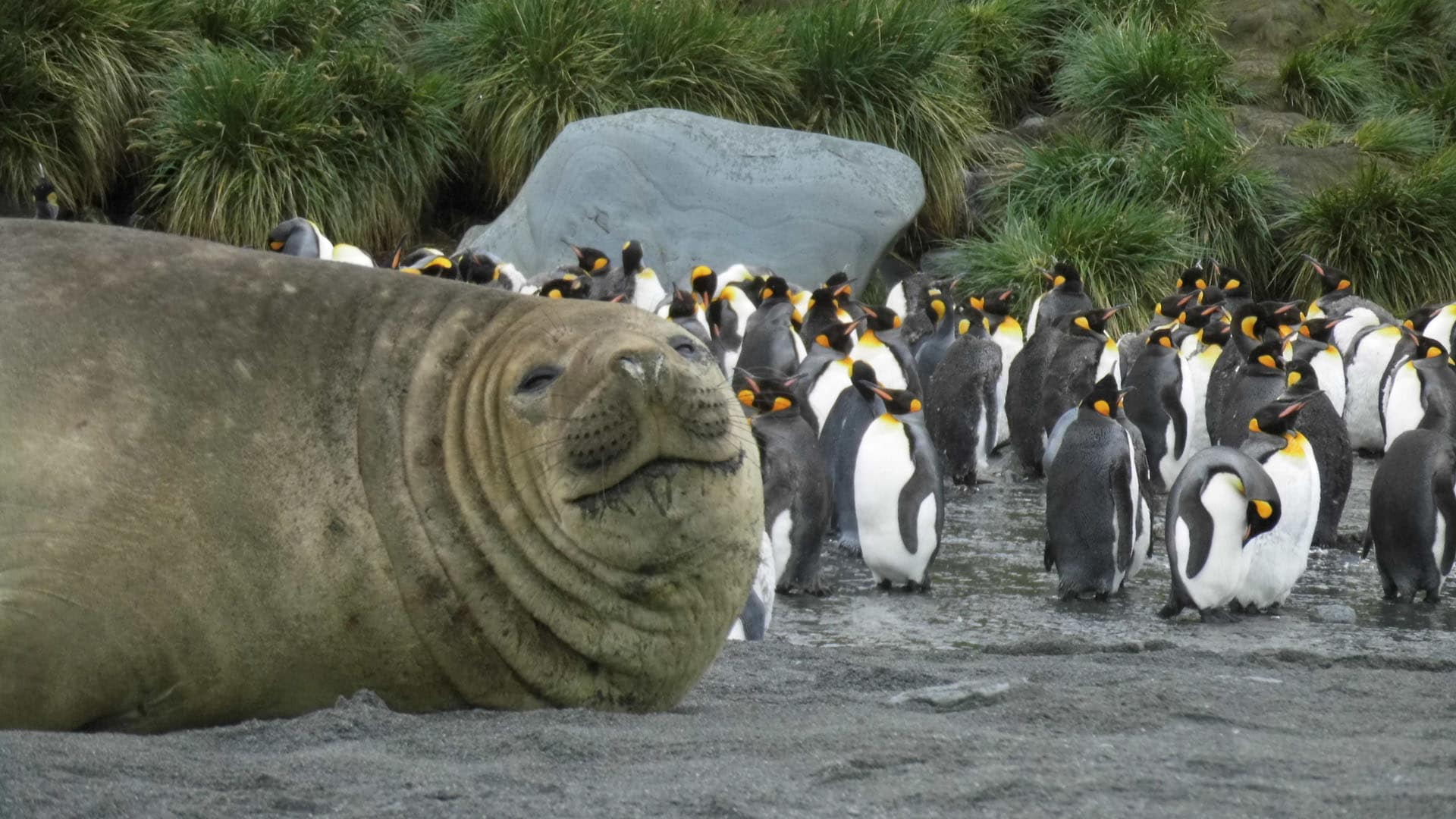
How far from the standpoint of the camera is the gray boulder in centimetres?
1659

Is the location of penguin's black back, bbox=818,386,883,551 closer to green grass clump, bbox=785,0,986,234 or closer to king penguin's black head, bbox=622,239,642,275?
king penguin's black head, bbox=622,239,642,275

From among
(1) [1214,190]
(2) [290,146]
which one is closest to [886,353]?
(2) [290,146]

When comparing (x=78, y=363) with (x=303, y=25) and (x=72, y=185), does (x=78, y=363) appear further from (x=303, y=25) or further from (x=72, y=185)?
(x=303, y=25)

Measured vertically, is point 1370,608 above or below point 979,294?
below

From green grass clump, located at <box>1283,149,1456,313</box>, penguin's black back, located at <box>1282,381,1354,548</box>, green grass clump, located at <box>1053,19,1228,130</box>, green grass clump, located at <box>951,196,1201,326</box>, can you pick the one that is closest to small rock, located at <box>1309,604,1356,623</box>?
penguin's black back, located at <box>1282,381,1354,548</box>

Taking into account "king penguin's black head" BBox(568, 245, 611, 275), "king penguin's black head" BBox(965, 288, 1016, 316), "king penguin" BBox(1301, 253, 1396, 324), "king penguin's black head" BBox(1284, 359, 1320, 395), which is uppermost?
"king penguin" BBox(1301, 253, 1396, 324)

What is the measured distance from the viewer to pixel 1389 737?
377 centimetres

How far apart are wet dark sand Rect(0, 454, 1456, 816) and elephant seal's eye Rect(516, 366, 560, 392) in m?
0.66

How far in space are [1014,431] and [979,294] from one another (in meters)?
4.76

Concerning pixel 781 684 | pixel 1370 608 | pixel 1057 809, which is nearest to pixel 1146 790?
pixel 1057 809

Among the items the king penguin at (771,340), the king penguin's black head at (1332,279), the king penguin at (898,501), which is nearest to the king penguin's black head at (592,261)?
the king penguin at (771,340)

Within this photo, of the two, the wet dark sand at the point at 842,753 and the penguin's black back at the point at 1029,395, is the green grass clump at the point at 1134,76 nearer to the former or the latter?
the penguin's black back at the point at 1029,395

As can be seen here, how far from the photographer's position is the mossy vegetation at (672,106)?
55.0ft

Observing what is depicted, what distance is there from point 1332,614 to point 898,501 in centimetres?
208
